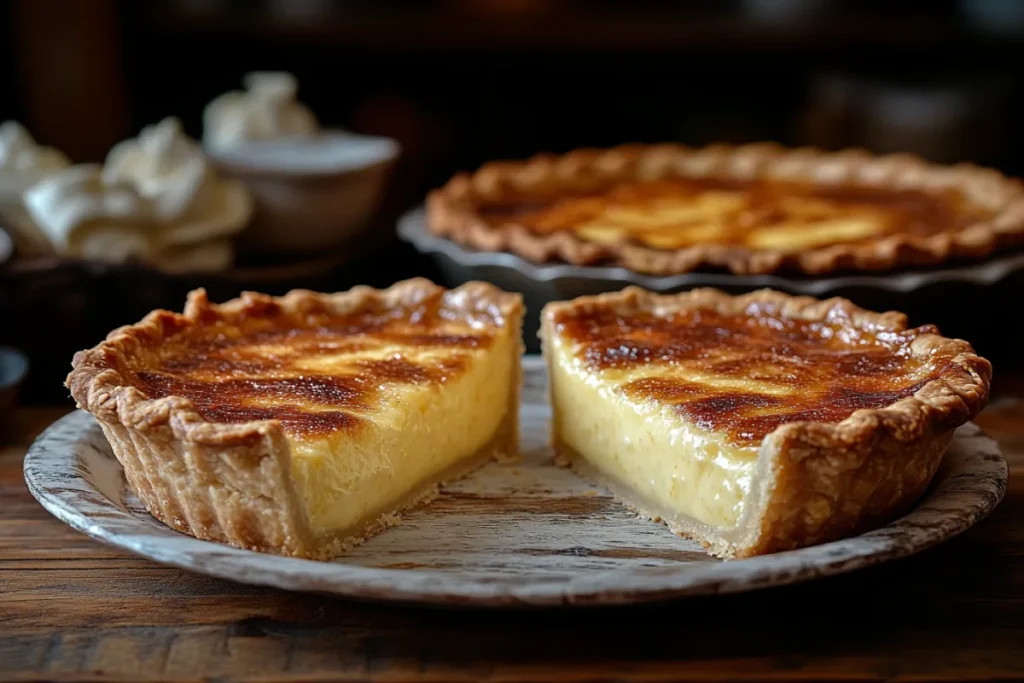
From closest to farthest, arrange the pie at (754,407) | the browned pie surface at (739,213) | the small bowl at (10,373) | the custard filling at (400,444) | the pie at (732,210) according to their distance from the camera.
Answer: the pie at (754,407), the custard filling at (400,444), the small bowl at (10,373), the pie at (732,210), the browned pie surface at (739,213)

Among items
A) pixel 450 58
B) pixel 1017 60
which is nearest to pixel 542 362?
pixel 450 58

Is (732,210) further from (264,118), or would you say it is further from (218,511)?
(218,511)

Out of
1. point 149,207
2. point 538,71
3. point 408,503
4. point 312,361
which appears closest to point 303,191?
point 149,207

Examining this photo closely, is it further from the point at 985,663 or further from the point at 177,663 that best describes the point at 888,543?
the point at 177,663

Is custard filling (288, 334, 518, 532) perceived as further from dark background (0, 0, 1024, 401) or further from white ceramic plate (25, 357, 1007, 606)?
dark background (0, 0, 1024, 401)

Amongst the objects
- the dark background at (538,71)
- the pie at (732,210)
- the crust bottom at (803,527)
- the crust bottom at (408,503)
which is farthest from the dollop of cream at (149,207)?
the crust bottom at (803,527)

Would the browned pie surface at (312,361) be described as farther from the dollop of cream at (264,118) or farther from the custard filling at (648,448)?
the dollop of cream at (264,118)
